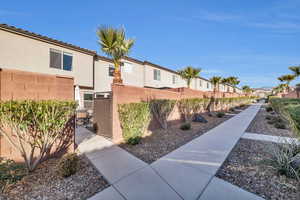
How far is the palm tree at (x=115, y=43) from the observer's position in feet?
22.4

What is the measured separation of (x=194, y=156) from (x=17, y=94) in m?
5.65

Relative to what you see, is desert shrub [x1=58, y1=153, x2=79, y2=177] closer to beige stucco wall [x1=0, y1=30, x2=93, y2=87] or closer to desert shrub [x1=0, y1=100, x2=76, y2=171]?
desert shrub [x1=0, y1=100, x2=76, y2=171]

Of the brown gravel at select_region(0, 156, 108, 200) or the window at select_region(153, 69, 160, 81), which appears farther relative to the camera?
the window at select_region(153, 69, 160, 81)

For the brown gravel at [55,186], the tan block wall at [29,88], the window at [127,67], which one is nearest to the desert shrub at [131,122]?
the tan block wall at [29,88]

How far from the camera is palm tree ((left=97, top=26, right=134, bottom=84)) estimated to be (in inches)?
269

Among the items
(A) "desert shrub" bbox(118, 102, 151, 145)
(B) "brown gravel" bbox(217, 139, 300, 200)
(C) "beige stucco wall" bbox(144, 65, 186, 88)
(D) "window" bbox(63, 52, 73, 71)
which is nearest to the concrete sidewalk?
(B) "brown gravel" bbox(217, 139, 300, 200)

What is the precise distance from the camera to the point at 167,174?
3361mm

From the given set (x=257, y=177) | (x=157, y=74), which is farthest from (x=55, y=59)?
(x=257, y=177)

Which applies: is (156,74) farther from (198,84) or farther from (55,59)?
(198,84)

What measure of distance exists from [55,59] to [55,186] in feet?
36.6

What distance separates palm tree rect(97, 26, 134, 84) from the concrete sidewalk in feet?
12.1

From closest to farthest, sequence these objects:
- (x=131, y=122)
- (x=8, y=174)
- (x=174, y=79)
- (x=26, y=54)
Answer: (x=8, y=174), (x=131, y=122), (x=26, y=54), (x=174, y=79)

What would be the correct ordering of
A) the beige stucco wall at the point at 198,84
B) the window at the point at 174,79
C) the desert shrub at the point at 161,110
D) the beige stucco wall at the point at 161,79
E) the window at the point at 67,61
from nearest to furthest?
the desert shrub at the point at 161,110, the window at the point at 67,61, the beige stucco wall at the point at 161,79, the window at the point at 174,79, the beige stucco wall at the point at 198,84

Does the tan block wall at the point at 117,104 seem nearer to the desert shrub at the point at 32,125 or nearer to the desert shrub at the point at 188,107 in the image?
the desert shrub at the point at 32,125
